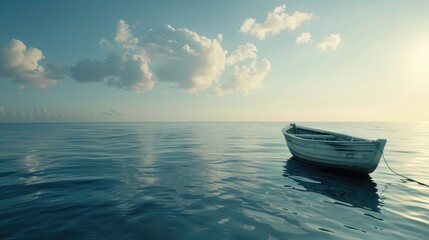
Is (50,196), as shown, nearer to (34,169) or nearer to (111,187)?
(111,187)

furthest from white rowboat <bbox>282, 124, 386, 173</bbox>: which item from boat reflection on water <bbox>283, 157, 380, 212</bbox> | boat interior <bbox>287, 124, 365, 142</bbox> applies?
boat interior <bbox>287, 124, 365, 142</bbox>

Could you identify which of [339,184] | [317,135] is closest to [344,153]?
[339,184]

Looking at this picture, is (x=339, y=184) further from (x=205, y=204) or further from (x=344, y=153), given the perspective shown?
(x=205, y=204)

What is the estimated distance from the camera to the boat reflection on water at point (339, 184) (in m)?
9.88

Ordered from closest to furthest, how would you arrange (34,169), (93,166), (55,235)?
(55,235), (34,169), (93,166)

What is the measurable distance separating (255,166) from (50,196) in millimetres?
11936

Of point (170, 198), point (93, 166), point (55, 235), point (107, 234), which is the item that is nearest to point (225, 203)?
point (170, 198)

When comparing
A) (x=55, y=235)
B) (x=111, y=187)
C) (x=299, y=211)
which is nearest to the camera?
(x=55, y=235)

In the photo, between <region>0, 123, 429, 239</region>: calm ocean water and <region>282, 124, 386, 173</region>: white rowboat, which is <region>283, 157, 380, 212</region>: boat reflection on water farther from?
<region>282, 124, 386, 173</region>: white rowboat

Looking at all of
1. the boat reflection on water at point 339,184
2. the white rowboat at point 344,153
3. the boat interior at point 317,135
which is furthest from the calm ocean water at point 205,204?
the boat interior at point 317,135

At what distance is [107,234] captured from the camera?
6.43 metres

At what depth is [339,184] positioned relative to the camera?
1256cm

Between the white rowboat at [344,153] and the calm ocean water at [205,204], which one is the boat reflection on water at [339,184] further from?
the white rowboat at [344,153]

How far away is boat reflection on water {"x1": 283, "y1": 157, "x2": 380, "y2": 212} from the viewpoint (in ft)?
32.4
